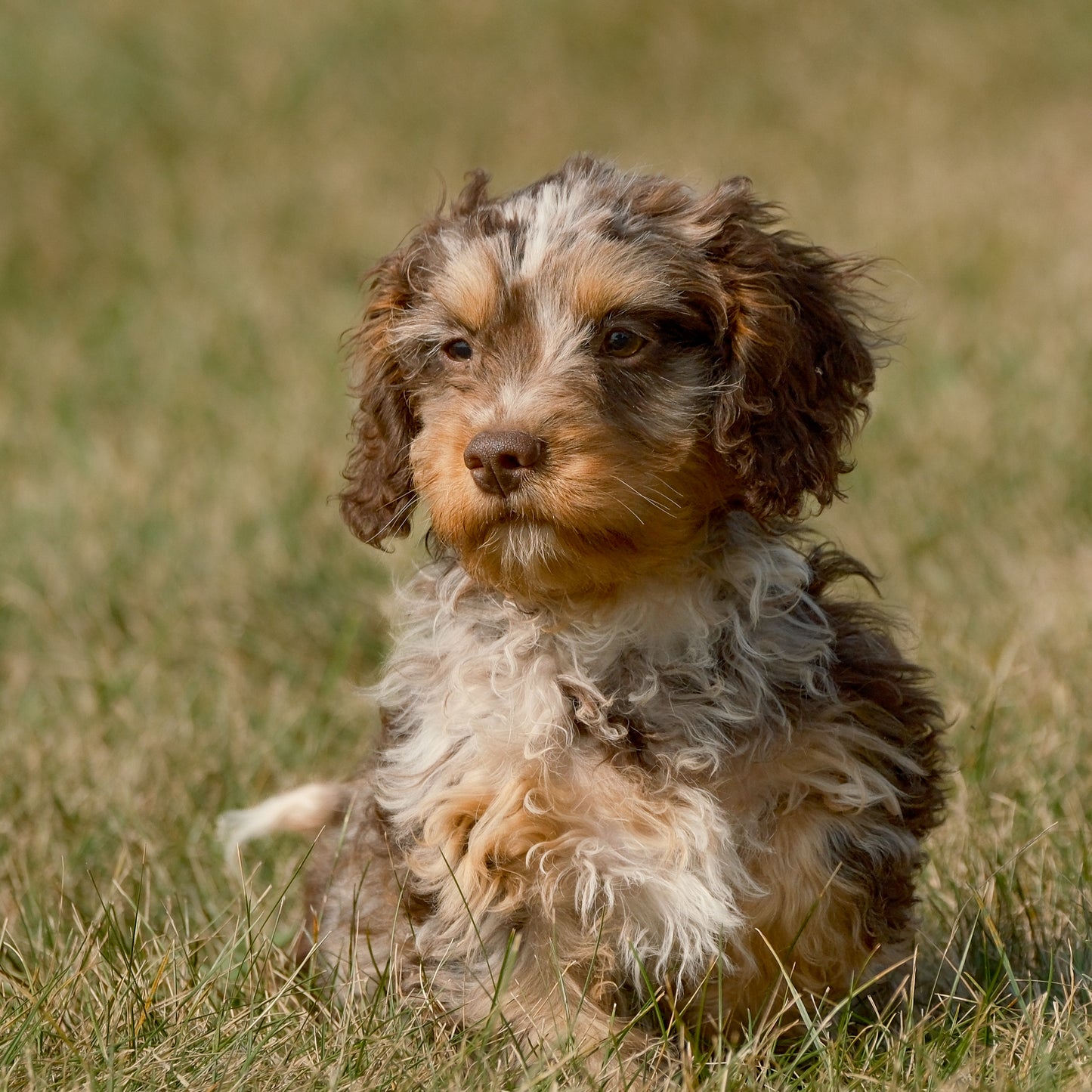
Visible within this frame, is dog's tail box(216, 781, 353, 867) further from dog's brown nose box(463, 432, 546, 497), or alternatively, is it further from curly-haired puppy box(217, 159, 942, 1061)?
dog's brown nose box(463, 432, 546, 497)

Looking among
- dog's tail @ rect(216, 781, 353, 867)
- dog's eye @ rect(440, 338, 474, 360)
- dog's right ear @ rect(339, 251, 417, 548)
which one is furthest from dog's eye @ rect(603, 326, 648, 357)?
dog's tail @ rect(216, 781, 353, 867)

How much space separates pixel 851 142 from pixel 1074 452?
8.99 m

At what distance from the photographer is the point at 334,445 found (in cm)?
891

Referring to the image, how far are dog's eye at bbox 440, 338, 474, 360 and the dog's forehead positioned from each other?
0.23ft

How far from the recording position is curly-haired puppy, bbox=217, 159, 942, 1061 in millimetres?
3727

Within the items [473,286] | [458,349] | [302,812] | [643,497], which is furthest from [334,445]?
[643,497]

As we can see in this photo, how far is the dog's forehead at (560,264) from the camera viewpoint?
3750mm

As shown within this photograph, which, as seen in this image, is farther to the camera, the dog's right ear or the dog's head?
the dog's right ear

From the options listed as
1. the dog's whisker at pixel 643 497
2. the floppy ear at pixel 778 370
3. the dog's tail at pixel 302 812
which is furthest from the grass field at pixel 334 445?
the dog's whisker at pixel 643 497

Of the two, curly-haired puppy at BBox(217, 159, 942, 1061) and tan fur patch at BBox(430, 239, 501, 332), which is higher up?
tan fur patch at BBox(430, 239, 501, 332)

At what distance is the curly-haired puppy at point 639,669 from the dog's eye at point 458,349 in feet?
0.03

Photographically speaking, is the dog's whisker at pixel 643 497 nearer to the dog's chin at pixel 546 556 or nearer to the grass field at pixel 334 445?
the dog's chin at pixel 546 556

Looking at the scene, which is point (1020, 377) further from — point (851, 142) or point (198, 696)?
point (851, 142)

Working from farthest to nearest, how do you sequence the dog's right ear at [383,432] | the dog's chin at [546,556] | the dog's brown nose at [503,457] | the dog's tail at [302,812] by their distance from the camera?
the dog's tail at [302,812], the dog's right ear at [383,432], the dog's chin at [546,556], the dog's brown nose at [503,457]
